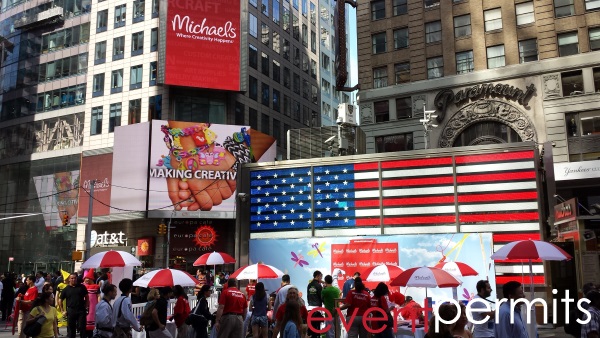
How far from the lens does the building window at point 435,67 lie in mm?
43344

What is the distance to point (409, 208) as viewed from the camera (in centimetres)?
2364

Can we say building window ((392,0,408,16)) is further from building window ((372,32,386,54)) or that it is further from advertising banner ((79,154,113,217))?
advertising banner ((79,154,113,217))

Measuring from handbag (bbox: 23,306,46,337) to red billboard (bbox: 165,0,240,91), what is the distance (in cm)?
4314

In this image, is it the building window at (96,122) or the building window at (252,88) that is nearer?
the building window at (96,122)

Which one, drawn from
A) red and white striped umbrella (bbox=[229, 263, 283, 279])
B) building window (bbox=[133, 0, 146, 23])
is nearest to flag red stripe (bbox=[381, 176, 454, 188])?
red and white striped umbrella (bbox=[229, 263, 283, 279])

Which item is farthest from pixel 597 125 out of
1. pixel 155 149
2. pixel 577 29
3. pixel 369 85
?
pixel 155 149

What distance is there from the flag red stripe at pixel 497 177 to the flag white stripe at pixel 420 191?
1.96 ft

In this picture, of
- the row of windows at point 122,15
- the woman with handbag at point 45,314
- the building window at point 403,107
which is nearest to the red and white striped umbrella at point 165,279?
the woman with handbag at point 45,314

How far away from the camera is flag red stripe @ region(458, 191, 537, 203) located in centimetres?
2175

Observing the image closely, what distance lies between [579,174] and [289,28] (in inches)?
1661

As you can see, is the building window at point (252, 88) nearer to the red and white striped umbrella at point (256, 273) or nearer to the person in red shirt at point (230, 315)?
the red and white striped umbrella at point (256, 273)

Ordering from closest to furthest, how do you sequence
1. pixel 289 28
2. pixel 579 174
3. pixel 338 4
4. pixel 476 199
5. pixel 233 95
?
pixel 476 199
pixel 579 174
pixel 338 4
pixel 233 95
pixel 289 28

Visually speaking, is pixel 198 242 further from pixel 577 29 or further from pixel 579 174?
pixel 577 29

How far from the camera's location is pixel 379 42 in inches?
1832
